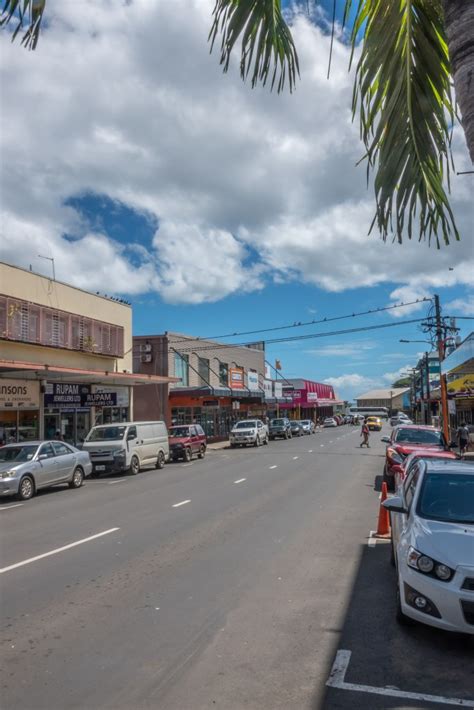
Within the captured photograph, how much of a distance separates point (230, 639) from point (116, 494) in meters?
11.4

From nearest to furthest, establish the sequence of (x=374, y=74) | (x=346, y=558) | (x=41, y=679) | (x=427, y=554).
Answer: (x=374, y=74), (x=41, y=679), (x=427, y=554), (x=346, y=558)

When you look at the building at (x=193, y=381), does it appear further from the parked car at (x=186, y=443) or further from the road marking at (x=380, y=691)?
the road marking at (x=380, y=691)

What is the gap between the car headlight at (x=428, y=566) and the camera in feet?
16.7

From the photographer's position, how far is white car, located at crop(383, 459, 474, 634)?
498cm

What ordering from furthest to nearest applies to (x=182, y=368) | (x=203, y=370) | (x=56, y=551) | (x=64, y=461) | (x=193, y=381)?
1. (x=203, y=370)
2. (x=193, y=381)
3. (x=182, y=368)
4. (x=64, y=461)
5. (x=56, y=551)

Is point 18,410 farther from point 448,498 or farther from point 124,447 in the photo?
point 448,498

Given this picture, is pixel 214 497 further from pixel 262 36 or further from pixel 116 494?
pixel 262 36

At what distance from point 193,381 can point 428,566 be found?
39347 millimetres

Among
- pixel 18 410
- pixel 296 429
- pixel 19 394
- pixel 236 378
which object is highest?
pixel 236 378

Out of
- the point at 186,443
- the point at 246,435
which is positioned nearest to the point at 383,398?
the point at 246,435

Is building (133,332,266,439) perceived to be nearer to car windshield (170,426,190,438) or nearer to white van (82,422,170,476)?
car windshield (170,426,190,438)

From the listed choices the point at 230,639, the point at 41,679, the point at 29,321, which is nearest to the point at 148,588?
the point at 230,639

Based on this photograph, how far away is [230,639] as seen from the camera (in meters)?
5.43

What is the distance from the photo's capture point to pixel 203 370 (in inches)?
1807
